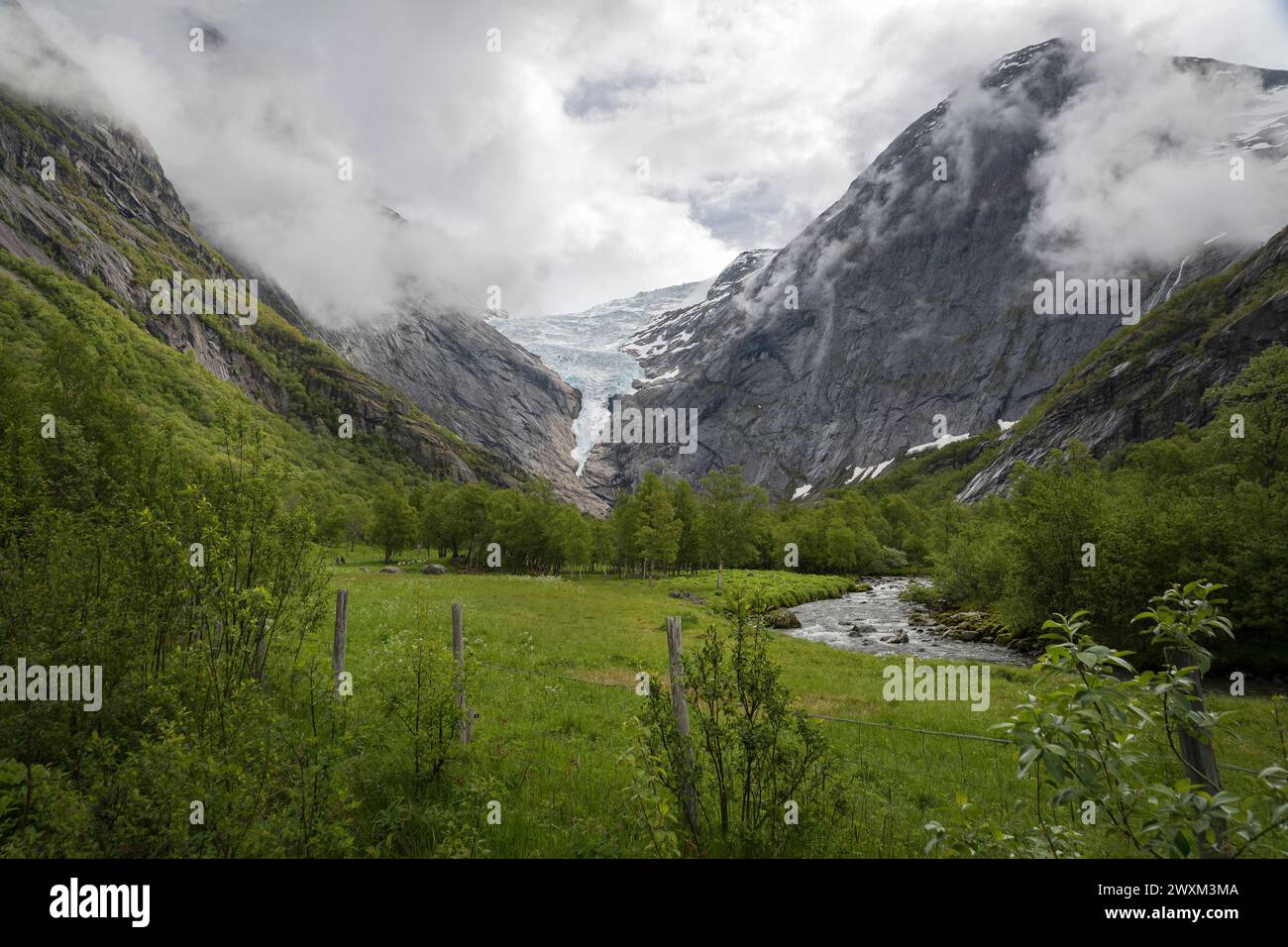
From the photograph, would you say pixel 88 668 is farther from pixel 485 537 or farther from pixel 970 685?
pixel 485 537

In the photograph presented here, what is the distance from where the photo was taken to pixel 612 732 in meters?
13.3

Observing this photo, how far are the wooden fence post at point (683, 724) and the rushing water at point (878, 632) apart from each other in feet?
90.4

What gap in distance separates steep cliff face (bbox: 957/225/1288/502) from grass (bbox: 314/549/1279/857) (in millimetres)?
90723

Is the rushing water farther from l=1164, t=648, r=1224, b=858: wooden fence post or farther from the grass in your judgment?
l=1164, t=648, r=1224, b=858: wooden fence post

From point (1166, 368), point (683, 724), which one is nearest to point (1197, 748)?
point (683, 724)

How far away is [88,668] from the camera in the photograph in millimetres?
7703

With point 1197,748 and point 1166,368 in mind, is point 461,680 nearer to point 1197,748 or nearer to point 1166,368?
point 1197,748

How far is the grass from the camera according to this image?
812cm

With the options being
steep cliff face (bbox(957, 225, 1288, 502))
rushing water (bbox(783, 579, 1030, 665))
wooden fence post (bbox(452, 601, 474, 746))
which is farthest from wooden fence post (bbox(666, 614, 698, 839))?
steep cliff face (bbox(957, 225, 1288, 502))

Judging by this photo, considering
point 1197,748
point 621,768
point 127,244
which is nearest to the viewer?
point 1197,748

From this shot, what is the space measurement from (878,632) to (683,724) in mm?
37089

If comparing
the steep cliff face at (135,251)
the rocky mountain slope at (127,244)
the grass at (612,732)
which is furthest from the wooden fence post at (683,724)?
the rocky mountain slope at (127,244)
